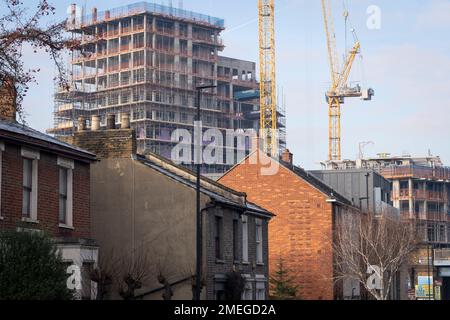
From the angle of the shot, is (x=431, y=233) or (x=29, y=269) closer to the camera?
(x=29, y=269)

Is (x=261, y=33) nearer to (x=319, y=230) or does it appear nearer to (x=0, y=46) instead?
(x=319, y=230)

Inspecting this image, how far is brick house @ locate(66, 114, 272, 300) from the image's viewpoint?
123 feet

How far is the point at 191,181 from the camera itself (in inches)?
1634

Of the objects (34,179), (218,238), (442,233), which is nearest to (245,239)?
(218,238)

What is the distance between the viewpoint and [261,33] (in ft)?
636

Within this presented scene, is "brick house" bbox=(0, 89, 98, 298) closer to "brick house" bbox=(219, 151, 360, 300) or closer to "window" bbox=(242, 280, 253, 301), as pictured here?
"window" bbox=(242, 280, 253, 301)

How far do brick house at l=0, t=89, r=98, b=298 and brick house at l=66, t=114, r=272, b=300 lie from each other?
4.54m

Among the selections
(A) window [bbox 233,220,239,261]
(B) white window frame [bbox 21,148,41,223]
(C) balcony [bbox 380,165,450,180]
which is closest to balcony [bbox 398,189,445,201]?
(C) balcony [bbox 380,165,450,180]

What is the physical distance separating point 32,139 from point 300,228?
3734 cm

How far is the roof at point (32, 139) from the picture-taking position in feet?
94.6

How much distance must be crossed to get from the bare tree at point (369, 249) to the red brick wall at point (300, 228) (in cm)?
101

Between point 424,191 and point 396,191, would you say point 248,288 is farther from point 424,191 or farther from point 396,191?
point 424,191

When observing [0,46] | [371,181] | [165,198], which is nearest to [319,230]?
[371,181]

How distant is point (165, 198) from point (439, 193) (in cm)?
13398
